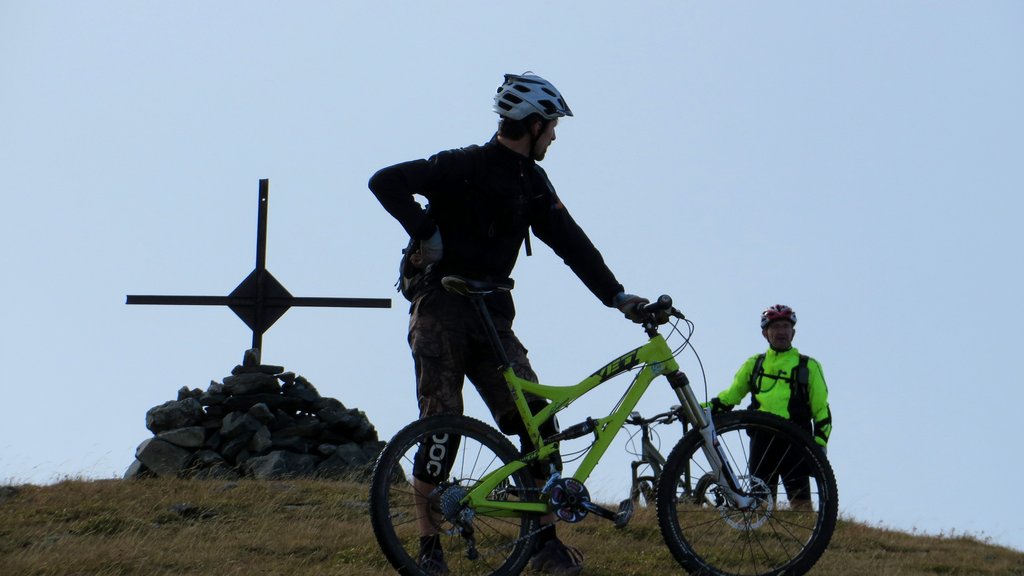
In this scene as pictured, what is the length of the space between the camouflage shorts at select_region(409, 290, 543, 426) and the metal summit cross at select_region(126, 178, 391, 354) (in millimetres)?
7012

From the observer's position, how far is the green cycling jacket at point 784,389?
37.0ft

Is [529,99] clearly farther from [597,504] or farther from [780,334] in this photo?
[780,334]

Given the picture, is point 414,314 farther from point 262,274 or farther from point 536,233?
point 262,274

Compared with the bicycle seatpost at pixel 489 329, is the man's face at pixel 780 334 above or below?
above

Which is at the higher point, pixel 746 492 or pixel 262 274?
pixel 262 274

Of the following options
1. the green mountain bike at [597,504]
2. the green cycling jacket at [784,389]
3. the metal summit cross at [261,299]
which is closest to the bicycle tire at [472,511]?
the green mountain bike at [597,504]

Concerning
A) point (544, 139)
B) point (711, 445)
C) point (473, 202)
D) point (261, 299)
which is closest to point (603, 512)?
point (711, 445)

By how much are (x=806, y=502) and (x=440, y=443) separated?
2.47 meters

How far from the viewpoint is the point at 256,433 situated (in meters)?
13.3

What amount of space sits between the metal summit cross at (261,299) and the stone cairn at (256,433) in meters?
0.48

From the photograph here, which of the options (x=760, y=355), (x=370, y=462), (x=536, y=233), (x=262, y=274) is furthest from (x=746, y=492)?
(x=262, y=274)

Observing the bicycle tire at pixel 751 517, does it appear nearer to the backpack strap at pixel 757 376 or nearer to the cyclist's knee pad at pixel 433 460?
the cyclist's knee pad at pixel 433 460

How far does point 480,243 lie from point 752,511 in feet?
6.37

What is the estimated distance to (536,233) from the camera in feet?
23.6
